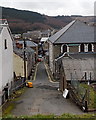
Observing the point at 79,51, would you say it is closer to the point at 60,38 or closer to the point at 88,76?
the point at 60,38

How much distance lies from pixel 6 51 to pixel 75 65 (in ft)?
18.6

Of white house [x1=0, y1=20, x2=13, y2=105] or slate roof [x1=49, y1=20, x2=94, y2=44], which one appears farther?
slate roof [x1=49, y1=20, x2=94, y2=44]

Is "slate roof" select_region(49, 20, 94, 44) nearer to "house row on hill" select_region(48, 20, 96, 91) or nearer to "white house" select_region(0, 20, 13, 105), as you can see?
"house row on hill" select_region(48, 20, 96, 91)

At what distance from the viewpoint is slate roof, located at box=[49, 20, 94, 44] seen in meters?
29.2

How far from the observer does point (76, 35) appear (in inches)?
1185

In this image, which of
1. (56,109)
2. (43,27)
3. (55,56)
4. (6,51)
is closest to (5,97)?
(6,51)

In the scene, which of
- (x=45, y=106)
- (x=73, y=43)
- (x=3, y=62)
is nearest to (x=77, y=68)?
(x=45, y=106)

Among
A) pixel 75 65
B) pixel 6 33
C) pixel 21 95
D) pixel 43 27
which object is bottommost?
pixel 21 95

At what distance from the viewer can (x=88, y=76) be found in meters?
16.7

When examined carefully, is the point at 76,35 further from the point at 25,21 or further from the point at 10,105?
the point at 25,21

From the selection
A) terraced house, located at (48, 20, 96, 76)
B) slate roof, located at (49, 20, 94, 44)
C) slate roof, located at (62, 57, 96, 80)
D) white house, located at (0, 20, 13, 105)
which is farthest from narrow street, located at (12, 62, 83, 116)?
slate roof, located at (49, 20, 94, 44)

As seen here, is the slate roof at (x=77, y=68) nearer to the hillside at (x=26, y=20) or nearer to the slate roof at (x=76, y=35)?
the slate roof at (x=76, y=35)

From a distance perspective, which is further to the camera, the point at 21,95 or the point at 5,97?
the point at 21,95

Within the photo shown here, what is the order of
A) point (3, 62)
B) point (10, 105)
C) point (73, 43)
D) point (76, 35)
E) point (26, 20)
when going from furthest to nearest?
point (26, 20) → point (76, 35) → point (73, 43) → point (3, 62) → point (10, 105)
